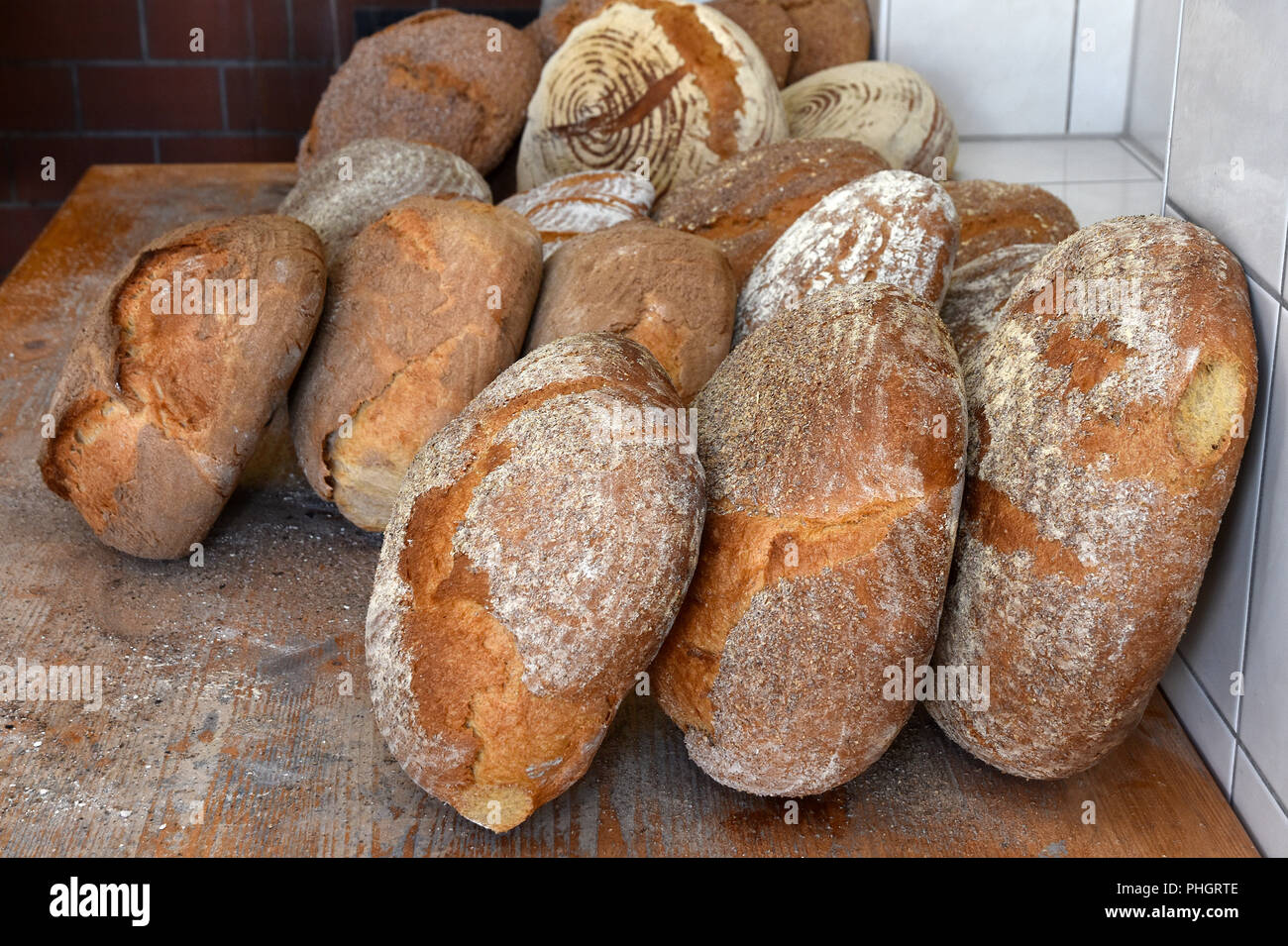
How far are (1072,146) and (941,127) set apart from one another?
1.97 ft

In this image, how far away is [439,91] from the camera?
3.06 m

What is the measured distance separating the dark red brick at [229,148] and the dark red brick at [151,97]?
0.16ft

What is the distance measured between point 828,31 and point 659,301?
1.82 meters

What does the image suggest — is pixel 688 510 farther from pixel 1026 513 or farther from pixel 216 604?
pixel 216 604

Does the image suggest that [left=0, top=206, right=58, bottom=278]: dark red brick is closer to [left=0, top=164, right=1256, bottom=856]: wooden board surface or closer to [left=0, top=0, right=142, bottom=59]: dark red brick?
[left=0, top=0, right=142, bottom=59]: dark red brick

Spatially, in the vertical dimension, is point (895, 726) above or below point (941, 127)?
below

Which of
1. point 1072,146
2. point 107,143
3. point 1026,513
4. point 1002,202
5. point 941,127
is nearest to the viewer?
point 1026,513

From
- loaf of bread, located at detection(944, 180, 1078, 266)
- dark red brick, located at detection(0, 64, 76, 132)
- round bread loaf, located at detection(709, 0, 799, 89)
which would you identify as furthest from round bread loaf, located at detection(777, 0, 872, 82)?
dark red brick, located at detection(0, 64, 76, 132)

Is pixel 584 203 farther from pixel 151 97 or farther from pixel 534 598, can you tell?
pixel 151 97

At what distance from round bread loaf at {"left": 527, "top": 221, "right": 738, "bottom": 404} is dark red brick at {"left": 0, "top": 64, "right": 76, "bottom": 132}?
333cm

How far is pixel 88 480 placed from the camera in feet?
6.00

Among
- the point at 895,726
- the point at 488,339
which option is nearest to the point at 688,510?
the point at 895,726

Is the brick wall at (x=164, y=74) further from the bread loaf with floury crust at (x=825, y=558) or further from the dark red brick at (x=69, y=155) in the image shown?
the bread loaf with floury crust at (x=825, y=558)

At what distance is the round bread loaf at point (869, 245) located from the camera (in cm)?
176
